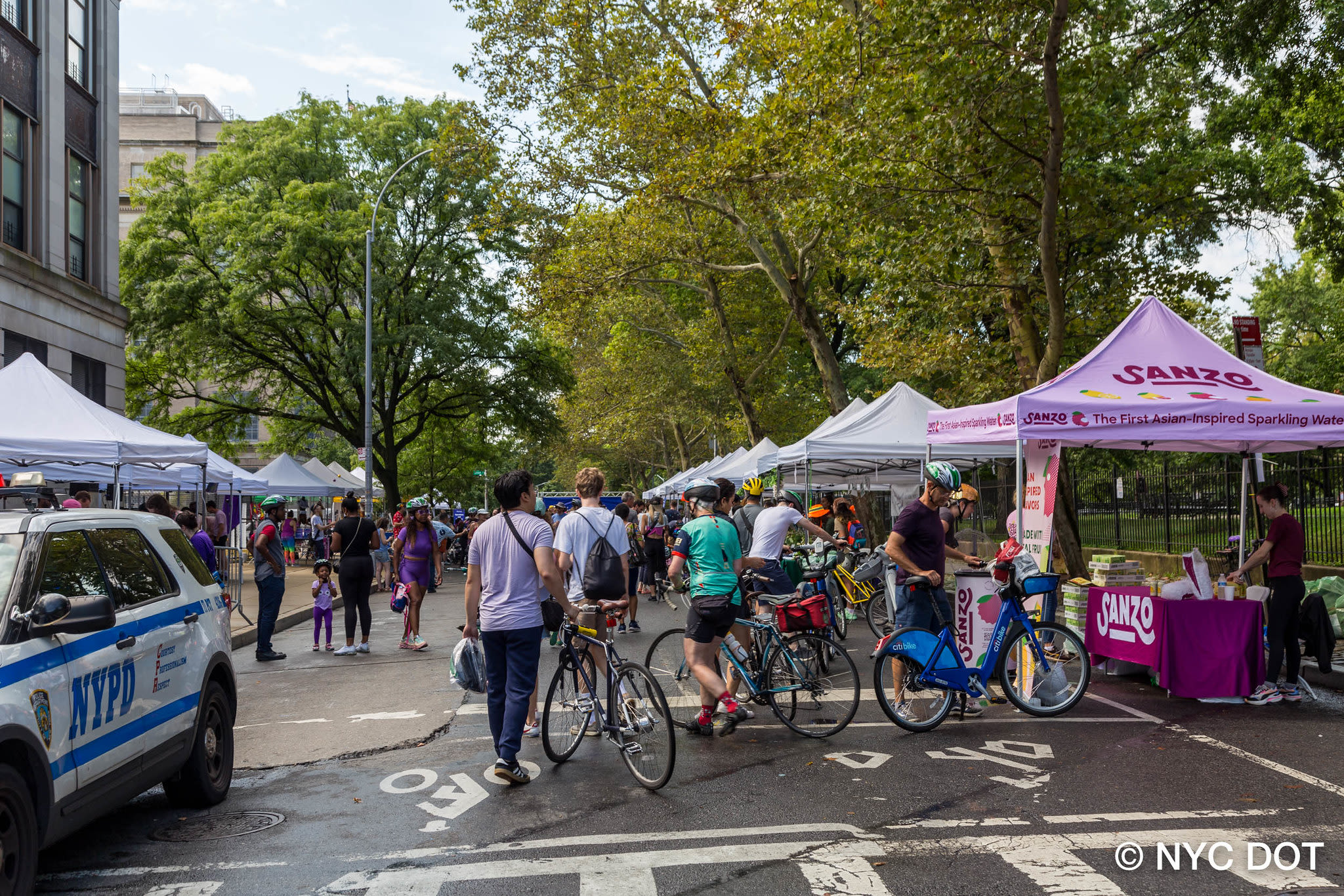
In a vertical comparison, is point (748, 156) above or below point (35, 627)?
above

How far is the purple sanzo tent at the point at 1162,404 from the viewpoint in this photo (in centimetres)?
962

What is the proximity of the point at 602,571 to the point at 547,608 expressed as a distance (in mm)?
559

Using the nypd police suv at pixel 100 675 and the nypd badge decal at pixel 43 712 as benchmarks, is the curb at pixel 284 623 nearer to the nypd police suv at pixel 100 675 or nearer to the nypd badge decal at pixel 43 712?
the nypd police suv at pixel 100 675

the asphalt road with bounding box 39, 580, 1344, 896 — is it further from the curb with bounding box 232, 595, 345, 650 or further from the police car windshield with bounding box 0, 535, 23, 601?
the curb with bounding box 232, 595, 345, 650

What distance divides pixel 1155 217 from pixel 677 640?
10.9m

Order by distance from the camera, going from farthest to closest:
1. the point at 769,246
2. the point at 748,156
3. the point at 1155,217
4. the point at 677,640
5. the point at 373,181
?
the point at 373,181 → the point at 769,246 → the point at 748,156 → the point at 1155,217 → the point at 677,640

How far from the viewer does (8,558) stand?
4.78 metres

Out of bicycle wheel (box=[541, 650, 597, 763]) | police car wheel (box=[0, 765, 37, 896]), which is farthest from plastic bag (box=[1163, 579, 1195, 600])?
police car wheel (box=[0, 765, 37, 896])

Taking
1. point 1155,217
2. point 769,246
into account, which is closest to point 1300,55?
point 1155,217

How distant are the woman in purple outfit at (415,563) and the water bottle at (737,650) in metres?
6.34

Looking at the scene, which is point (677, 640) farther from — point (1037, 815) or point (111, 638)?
point (111, 638)

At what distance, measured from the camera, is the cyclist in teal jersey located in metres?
7.60

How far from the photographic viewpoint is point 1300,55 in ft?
50.5
